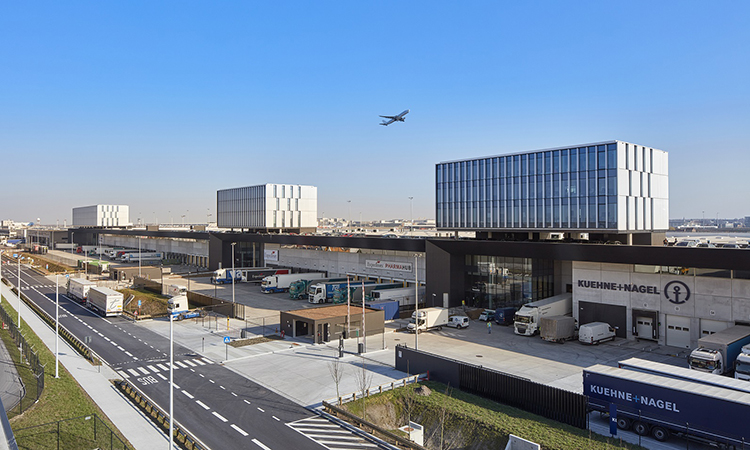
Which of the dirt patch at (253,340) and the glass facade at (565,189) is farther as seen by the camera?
the glass facade at (565,189)

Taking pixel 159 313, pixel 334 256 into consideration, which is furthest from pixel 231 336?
pixel 334 256

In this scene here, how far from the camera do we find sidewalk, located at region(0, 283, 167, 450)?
23.5 metres

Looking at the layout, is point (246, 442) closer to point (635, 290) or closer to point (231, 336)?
point (231, 336)

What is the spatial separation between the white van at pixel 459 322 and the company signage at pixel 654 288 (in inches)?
499

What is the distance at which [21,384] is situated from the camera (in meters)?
31.2

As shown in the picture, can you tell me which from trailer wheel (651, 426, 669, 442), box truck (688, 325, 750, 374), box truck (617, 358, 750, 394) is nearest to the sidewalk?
trailer wheel (651, 426, 669, 442)

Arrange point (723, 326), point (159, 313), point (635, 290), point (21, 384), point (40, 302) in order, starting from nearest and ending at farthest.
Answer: point (21, 384) < point (723, 326) < point (635, 290) < point (159, 313) < point (40, 302)

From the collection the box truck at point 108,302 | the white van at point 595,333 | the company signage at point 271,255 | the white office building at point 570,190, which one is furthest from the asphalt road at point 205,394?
the company signage at point 271,255

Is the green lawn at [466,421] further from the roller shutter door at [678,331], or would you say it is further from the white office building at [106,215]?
the white office building at [106,215]

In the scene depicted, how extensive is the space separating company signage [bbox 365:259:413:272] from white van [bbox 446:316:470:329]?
16.6 m

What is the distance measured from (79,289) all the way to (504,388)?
213ft

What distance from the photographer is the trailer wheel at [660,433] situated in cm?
2328

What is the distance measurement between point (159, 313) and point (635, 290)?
54.4m

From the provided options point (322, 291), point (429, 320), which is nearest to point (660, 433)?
point (429, 320)
